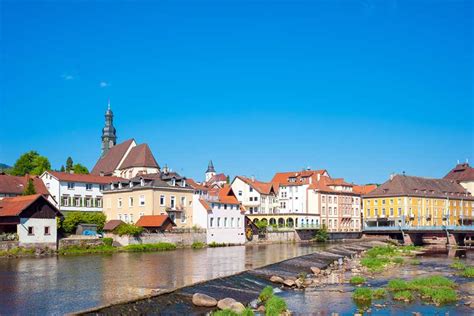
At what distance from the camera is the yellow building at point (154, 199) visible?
7488 centimetres

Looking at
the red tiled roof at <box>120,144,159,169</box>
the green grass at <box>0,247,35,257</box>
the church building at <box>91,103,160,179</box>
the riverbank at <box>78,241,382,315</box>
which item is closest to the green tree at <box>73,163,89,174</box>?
the church building at <box>91,103,160,179</box>

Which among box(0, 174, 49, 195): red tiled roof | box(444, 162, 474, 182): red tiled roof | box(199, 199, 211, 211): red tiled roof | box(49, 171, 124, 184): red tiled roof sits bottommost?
box(199, 199, 211, 211): red tiled roof

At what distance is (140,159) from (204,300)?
70.3 meters

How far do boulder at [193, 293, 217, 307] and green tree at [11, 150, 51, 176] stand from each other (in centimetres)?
8373

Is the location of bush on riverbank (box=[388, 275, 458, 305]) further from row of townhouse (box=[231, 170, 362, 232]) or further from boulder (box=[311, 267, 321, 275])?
row of townhouse (box=[231, 170, 362, 232])

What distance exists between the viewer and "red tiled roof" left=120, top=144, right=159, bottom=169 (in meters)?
94.7

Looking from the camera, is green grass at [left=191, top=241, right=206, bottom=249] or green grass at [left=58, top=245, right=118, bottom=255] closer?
green grass at [left=58, top=245, right=118, bottom=255]

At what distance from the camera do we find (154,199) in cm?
7450

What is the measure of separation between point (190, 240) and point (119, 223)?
9986mm

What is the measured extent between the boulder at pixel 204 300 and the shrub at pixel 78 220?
45.8 meters

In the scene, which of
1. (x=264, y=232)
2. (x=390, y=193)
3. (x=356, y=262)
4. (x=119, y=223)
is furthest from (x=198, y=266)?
(x=390, y=193)

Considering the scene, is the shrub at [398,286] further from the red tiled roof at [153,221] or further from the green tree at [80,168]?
the green tree at [80,168]

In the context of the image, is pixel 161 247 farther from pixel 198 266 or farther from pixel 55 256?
pixel 198 266

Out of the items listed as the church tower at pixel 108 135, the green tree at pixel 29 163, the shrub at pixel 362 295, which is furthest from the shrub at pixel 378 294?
the church tower at pixel 108 135
